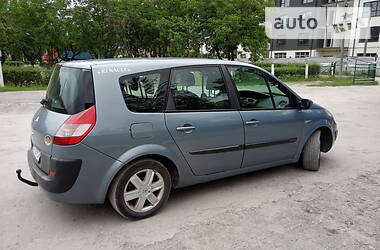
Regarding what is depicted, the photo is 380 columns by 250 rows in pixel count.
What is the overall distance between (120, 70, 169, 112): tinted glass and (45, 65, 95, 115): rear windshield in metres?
0.31

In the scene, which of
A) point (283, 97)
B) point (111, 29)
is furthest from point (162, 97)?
point (111, 29)

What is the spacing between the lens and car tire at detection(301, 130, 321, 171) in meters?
4.20

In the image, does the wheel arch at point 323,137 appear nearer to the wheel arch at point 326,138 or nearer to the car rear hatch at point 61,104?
the wheel arch at point 326,138

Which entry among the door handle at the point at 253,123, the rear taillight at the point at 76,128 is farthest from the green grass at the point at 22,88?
the door handle at the point at 253,123

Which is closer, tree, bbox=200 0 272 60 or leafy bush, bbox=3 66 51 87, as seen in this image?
leafy bush, bbox=3 66 51 87

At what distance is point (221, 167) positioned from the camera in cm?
346

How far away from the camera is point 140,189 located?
2.96 metres

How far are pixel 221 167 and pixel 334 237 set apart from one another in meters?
1.32

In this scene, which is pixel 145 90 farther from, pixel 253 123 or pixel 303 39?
pixel 303 39


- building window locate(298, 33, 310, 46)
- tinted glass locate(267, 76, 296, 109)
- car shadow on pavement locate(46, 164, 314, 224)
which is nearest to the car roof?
tinted glass locate(267, 76, 296, 109)

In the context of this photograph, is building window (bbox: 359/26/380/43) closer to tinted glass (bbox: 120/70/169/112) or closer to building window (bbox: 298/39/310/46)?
building window (bbox: 298/39/310/46)

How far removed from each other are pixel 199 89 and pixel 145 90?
0.65 meters

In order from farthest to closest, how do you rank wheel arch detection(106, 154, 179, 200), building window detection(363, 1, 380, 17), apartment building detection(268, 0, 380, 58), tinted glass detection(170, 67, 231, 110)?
apartment building detection(268, 0, 380, 58)
building window detection(363, 1, 380, 17)
tinted glass detection(170, 67, 231, 110)
wheel arch detection(106, 154, 179, 200)

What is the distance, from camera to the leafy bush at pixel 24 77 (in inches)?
634
